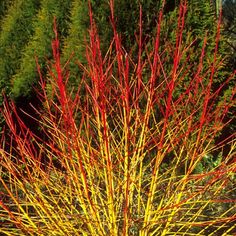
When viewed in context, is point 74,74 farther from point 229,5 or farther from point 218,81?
point 229,5

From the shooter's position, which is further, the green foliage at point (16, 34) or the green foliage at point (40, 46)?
the green foliage at point (16, 34)

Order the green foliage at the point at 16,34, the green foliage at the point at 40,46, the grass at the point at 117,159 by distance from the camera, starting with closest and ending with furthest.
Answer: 1. the grass at the point at 117,159
2. the green foliage at the point at 40,46
3. the green foliage at the point at 16,34

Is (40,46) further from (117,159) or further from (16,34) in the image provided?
(117,159)

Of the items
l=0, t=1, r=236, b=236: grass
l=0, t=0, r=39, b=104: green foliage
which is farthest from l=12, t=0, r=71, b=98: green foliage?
l=0, t=1, r=236, b=236: grass

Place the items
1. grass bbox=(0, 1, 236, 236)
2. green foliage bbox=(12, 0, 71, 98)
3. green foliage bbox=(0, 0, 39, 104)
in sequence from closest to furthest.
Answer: grass bbox=(0, 1, 236, 236) → green foliage bbox=(12, 0, 71, 98) → green foliage bbox=(0, 0, 39, 104)

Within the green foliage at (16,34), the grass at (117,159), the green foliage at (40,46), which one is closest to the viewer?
the grass at (117,159)

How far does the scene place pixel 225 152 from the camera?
22.6 feet

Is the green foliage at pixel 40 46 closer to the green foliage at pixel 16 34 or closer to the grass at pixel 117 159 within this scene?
the green foliage at pixel 16 34

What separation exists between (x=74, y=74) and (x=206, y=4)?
1756 mm

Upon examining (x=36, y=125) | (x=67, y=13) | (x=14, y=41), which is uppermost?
(x=67, y=13)

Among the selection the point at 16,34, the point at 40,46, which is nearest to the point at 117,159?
the point at 40,46

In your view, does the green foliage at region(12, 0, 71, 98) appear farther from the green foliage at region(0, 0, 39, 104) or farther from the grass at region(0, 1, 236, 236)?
the grass at region(0, 1, 236, 236)

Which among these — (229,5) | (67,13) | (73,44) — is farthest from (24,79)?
(229,5)

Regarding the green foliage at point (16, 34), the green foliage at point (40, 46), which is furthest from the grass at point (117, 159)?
→ the green foliage at point (16, 34)
